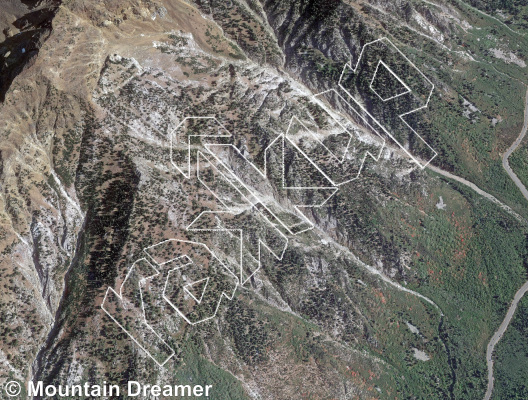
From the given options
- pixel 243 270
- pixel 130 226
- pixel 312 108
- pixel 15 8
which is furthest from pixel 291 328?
pixel 15 8

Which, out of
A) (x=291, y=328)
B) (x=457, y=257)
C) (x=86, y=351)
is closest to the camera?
(x=86, y=351)

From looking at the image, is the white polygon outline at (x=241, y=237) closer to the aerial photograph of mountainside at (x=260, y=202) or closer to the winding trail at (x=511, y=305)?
the aerial photograph of mountainside at (x=260, y=202)

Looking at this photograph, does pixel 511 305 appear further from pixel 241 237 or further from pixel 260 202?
pixel 241 237

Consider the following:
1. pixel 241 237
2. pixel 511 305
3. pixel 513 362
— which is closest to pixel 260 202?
pixel 241 237

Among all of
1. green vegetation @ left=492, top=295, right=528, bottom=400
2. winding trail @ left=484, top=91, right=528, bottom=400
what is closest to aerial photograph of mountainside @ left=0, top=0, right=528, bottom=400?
green vegetation @ left=492, top=295, right=528, bottom=400

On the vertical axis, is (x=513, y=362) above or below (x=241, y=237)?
below

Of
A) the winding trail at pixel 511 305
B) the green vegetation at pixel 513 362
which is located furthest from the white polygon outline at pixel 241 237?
the green vegetation at pixel 513 362

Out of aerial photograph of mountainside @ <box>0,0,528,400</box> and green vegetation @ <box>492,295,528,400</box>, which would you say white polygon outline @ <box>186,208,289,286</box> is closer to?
aerial photograph of mountainside @ <box>0,0,528,400</box>

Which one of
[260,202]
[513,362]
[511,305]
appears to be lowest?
[513,362]

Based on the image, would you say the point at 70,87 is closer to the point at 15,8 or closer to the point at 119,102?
the point at 119,102
